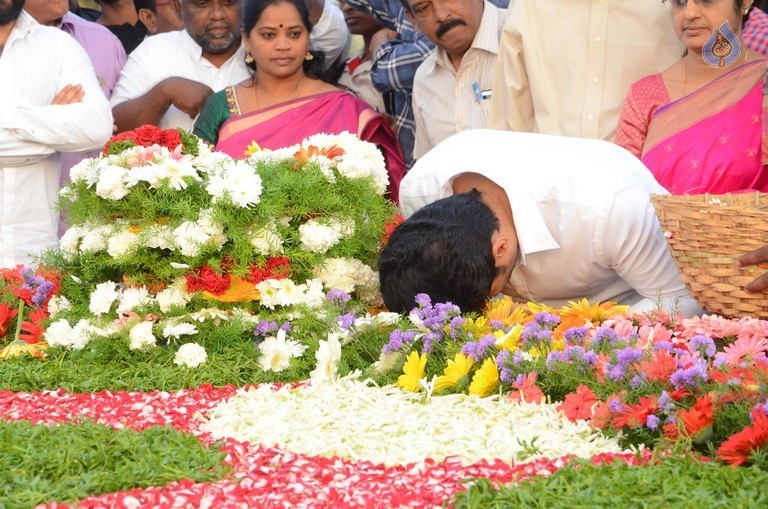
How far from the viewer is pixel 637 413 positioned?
2439 mm

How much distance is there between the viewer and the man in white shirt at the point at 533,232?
3383 millimetres

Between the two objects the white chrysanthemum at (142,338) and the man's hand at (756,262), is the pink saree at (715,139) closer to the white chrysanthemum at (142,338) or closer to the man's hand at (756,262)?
the man's hand at (756,262)

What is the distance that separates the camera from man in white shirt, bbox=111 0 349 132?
592 centimetres

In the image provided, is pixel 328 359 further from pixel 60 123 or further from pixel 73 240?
pixel 60 123

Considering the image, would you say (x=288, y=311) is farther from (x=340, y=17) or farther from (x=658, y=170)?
(x=340, y=17)

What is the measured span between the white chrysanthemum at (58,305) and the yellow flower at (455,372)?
1598 millimetres

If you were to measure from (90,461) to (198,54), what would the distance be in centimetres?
411

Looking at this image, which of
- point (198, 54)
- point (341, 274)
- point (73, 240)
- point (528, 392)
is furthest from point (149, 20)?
point (528, 392)

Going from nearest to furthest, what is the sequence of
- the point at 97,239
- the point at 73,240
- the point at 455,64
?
the point at 97,239
the point at 73,240
the point at 455,64

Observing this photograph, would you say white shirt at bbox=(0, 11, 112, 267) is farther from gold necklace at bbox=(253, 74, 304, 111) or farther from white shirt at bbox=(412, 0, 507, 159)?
white shirt at bbox=(412, 0, 507, 159)

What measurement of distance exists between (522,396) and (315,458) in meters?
0.63

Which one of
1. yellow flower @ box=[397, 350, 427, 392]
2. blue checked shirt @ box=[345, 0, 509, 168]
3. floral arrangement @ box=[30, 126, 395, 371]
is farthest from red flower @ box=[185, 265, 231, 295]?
blue checked shirt @ box=[345, 0, 509, 168]

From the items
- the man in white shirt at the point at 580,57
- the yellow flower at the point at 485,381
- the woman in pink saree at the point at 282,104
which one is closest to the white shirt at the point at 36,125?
the woman in pink saree at the point at 282,104

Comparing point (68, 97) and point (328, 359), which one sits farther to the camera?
point (68, 97)
